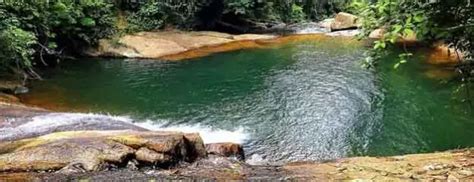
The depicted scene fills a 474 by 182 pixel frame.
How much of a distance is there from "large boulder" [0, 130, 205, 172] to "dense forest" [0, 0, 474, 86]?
3569 millimetres

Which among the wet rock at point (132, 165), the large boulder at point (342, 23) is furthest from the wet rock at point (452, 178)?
the large boulder at point (342, 23)

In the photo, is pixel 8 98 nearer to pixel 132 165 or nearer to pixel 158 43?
pixel 132 165

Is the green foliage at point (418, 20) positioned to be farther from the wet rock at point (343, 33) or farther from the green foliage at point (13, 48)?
the wet rock at point (343, 33)

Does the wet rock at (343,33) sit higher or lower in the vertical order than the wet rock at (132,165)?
higher

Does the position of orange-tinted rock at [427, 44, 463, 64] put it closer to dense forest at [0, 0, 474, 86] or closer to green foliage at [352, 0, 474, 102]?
dense forest at [0, 0, 474, 86]

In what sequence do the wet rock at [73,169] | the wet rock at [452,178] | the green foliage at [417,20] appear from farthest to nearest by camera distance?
the wet rock at [73,169] → the wet rock at [452,178] → the green foliage at [417,20]

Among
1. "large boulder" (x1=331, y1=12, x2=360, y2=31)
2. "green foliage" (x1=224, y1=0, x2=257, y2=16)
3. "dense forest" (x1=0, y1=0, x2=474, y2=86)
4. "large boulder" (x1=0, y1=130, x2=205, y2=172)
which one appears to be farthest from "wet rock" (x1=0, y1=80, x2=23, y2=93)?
"large boulder" (x1=331, y1=12, x2=360, y2=31)

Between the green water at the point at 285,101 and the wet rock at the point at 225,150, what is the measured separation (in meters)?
1.51

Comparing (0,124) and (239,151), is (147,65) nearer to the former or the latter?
(0,124)

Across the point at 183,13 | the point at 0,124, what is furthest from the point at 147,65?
the point at 0,124

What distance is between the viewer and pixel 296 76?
21.9 m

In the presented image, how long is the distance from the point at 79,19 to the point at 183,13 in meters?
10.2

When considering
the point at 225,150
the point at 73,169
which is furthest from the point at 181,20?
the point at 73,169

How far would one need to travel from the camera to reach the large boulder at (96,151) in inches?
299
